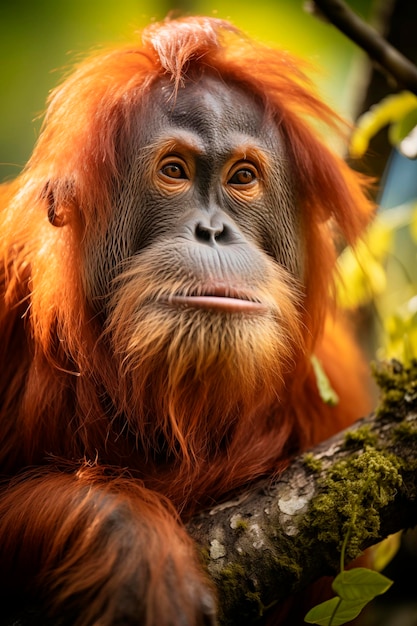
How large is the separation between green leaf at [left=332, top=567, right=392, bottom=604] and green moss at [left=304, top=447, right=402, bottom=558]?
191 mm

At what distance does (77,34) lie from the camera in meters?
5.28

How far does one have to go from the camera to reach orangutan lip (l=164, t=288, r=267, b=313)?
1938 millimetres

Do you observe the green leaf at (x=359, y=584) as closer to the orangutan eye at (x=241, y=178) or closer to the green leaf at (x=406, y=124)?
the orangutan eye at (x=241, y=178)

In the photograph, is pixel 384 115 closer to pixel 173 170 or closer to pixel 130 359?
pixel 173 170

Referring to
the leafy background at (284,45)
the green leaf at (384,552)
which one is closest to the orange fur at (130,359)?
the green leaf at (384,552)

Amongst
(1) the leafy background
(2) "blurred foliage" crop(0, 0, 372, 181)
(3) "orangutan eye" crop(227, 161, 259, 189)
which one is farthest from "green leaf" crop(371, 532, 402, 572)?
(2) "blurred foliage" crop(0, 0, 372, 181)

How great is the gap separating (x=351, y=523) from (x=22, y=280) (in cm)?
128

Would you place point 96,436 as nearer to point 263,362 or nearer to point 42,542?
point 42,542

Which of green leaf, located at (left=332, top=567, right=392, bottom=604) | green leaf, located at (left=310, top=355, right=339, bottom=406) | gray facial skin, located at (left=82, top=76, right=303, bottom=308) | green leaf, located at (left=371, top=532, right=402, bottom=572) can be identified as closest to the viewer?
green leaf, located at (left=332, top=567, right=392, bottom=604)

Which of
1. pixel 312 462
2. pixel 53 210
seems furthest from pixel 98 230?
pixel 312 462

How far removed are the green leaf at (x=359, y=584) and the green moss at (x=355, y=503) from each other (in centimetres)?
19

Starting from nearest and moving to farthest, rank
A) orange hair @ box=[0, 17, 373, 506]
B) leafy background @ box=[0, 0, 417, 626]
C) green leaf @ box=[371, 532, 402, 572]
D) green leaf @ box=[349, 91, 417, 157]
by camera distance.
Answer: orange hair @ box=[0, 17, 373, 506], green leaf @ box=[371, 532, 402, 572], green leaf @ box=[349, 91, 417, 157], leafy background @ box=[0, 0, 417, 626]

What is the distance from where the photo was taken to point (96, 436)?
223 cm

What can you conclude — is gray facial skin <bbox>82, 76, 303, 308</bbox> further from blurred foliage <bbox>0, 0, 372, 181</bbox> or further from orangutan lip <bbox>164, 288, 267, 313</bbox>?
blurred foliage <bbox>0, 0, 372, 181</bbox>
